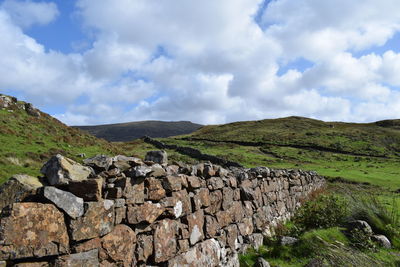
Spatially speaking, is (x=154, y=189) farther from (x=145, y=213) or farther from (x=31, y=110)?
(x=31, y=110)

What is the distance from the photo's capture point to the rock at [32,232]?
368cm

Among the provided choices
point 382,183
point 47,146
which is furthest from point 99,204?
point 382,183

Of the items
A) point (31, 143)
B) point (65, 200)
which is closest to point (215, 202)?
point (65, 200)

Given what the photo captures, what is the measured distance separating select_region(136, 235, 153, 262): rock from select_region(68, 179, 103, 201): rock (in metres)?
1.17

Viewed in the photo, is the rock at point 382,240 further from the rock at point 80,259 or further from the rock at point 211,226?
the rock at point 80,259

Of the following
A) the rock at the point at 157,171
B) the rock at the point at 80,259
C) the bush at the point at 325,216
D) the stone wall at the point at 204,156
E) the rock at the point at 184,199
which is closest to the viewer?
the rock at the point at 80,259

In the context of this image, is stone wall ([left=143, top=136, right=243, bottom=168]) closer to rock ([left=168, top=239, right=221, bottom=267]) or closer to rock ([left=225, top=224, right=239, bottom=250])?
rock ([left=225, top=224, right=239, bottom=250])

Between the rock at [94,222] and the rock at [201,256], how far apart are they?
5.63 ft

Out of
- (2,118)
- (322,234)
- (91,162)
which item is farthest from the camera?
(2,118)

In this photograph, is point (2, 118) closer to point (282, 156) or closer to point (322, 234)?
point (322, 234)

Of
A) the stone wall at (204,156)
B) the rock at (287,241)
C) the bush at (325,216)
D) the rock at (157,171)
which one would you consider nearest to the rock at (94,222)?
the rock at (157,171)

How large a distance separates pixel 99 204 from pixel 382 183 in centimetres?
3016

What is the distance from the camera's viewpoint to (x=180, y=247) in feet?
20.4

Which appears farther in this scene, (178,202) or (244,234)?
(244,234)
